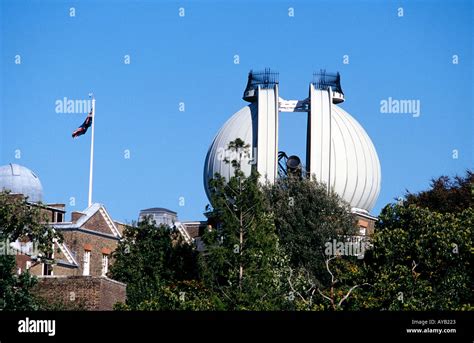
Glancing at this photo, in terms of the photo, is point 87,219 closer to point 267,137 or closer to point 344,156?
point 267,137

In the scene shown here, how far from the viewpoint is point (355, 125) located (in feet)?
221

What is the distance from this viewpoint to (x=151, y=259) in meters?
58.9

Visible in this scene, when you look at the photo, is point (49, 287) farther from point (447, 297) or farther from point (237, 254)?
point (447, 297)

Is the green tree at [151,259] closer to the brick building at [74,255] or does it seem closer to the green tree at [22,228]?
the brick building at [74,255]

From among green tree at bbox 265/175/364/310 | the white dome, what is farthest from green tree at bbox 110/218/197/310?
the white dome

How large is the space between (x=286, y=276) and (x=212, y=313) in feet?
104

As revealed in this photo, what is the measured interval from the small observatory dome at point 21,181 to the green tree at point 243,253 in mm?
19863

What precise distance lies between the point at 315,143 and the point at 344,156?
2.49 metres

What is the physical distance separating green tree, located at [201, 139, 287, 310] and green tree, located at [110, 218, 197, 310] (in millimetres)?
8013

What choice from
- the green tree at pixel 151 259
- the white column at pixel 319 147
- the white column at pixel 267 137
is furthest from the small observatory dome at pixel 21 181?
the white column at pixel 319 147

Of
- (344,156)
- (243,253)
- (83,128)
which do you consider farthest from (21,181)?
(243,253)

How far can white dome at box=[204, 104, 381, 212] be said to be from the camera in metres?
64.9

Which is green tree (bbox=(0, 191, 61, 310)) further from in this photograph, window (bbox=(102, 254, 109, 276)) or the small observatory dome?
the small observatory dome

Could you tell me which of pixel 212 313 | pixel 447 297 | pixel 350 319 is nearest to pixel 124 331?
pixel 212 313
